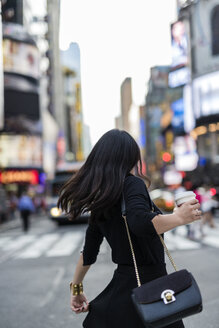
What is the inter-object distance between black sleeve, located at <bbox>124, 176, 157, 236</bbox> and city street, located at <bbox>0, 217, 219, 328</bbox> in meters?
3.56

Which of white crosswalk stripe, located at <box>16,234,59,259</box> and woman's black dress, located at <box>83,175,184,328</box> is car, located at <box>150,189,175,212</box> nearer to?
white crosswalk stripe, located at <box>16,234,59,259</box>

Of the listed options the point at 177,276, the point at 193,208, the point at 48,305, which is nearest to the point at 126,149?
the point at 193,208

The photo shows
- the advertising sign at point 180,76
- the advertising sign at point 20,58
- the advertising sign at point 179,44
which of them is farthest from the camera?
the advertising sign at point 180,76

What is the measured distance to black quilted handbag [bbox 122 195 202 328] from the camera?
2350mm

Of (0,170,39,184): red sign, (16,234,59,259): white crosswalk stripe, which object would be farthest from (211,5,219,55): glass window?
(16,234,59,259): white crosswalk stripe

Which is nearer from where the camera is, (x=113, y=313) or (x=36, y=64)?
(x=113, y=313)

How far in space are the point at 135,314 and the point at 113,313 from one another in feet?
A: 0.40

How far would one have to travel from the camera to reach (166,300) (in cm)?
239

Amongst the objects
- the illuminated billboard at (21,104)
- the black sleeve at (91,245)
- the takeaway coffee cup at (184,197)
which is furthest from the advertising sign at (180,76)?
the takeaway coffee cup at (184,197)

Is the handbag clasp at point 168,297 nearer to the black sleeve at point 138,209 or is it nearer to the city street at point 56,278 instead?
the black sleeve at point 138,209

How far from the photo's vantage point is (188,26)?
55094 millimetres

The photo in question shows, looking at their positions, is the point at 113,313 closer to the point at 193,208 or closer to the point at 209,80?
the point at 193,208

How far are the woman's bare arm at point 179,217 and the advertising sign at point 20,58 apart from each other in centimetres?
5335

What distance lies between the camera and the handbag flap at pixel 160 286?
7.86 ft
